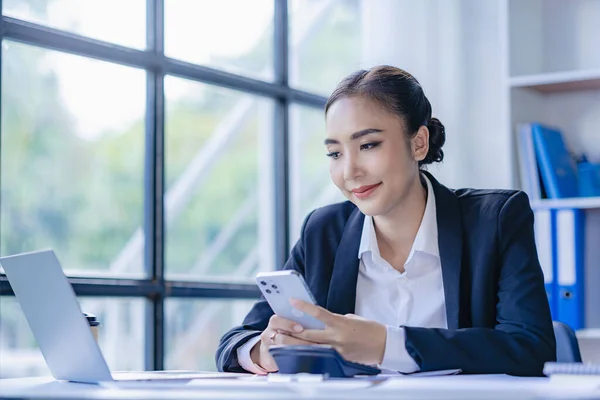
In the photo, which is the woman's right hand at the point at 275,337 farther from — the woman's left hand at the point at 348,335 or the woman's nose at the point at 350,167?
the woman's nose at the point at 350,167

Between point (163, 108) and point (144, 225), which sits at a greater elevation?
point (163, 108)

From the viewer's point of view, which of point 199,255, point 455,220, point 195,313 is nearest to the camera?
point 455,220

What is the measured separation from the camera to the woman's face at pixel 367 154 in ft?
7.24

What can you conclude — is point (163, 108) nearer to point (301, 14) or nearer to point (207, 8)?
point (207, 8)

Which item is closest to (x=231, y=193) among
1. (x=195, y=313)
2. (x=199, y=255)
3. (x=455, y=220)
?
(x=199, y=255)

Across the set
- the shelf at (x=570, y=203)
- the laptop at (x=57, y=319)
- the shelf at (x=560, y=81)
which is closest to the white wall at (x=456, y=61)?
the shelf at (x=560, y=81)

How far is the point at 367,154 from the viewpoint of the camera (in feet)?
7.25

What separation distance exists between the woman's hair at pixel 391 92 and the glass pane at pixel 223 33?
1183 millimetres

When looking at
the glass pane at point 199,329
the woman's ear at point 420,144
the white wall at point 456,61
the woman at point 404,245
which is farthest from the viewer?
the glass pane at point 199,329

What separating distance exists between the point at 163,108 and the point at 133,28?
11.5 inches

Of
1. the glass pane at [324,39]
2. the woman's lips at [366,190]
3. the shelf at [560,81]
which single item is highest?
the glass pane at [324,39]

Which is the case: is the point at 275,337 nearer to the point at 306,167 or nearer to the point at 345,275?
the point at 345,275

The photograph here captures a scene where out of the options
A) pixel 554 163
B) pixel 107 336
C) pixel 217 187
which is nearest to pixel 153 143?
pixel 107 336

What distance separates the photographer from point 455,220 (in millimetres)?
2234
